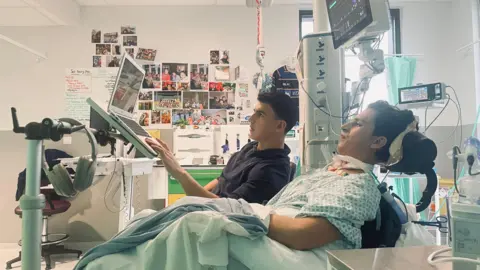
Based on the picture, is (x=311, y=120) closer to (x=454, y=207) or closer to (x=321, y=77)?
(x=321, y=77)

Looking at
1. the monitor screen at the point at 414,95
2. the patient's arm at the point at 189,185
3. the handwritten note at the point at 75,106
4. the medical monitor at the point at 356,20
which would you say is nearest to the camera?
the medical monitor at the point at 356,20

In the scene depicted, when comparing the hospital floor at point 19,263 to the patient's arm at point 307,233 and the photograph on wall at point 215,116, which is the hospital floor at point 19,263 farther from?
the patient's arm at point 307,233

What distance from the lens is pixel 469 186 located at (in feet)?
2.67

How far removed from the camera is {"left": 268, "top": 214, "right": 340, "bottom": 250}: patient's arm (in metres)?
1.06

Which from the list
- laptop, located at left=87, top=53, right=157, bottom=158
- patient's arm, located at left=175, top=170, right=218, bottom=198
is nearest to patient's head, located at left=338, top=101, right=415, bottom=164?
patient's arm, located at left=175, top=170, right=218, bottom=198

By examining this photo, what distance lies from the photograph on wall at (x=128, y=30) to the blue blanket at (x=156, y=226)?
319cm

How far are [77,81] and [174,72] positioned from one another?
104cm

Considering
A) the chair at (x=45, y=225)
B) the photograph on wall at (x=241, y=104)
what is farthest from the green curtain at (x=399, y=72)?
the chair at (x=45, y=225)

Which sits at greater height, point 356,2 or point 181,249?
point 356,2

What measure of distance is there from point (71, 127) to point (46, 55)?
131 inches

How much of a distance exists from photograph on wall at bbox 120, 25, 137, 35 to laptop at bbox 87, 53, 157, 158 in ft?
7.74

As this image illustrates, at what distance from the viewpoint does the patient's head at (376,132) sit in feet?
4.41

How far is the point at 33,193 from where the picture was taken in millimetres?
1034

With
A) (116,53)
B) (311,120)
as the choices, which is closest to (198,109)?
(116,53)
